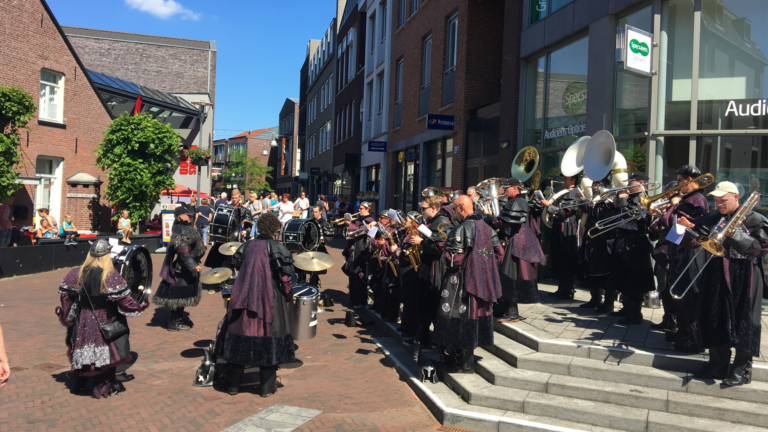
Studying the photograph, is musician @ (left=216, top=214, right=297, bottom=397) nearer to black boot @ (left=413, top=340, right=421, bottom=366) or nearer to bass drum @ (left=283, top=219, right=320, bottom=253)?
black boot @ (left=413, top=340, right=421, bottom=366)

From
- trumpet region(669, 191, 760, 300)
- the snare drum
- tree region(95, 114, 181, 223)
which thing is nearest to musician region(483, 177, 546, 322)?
trumpet region(669, 191, 760, 300)

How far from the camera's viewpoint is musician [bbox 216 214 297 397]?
548 centimetres

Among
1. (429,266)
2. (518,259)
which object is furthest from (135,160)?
(518,259)

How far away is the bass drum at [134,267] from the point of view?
6.12 meters

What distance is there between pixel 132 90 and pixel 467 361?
27.1m

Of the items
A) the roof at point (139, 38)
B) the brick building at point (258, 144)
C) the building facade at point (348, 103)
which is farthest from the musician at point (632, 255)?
the brick building at point (258, 144)

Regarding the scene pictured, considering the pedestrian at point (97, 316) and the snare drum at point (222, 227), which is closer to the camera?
the pedestrian at point (97, 316)

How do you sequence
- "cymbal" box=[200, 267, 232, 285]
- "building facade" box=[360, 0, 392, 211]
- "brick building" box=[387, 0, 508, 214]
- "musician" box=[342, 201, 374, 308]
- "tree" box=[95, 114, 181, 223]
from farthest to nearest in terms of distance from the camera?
"building facade" box=[360, 0, 392, 211], "tree" box=[95, 114, 181, 223], "brick building" box=[387, 0, 508, 214], "musician" box=[342, 201, 374, 308], "cymbal" box=[200, 267, 232, 285]

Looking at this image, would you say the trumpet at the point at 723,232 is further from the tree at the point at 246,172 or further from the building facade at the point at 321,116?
the tree at the point at 246,172

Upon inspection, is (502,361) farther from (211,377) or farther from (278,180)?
(278,180)

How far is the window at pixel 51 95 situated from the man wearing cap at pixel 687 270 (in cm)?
1989

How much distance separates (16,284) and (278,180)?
58241 mm

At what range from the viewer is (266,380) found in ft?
18.7

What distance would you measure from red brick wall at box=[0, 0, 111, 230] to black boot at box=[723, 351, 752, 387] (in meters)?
18.2
